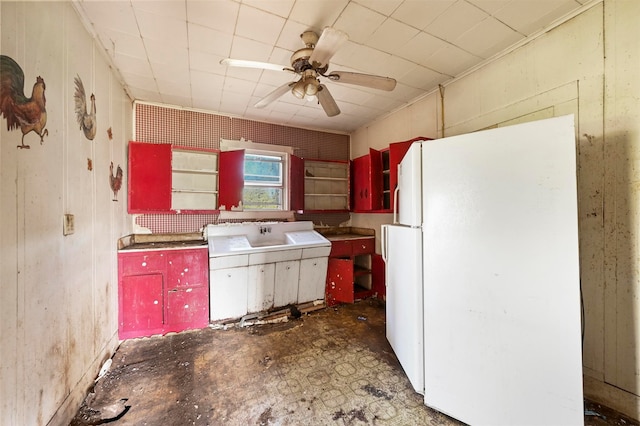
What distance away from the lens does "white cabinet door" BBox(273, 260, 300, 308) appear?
3.10 metres

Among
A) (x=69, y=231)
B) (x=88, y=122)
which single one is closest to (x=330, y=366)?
(x=69, y=231)

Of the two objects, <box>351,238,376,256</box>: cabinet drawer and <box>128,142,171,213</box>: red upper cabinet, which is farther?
→ <box>351,238,376,256</box>: cabinet drawer

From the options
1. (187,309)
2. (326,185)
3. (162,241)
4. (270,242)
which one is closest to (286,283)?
(270,242)

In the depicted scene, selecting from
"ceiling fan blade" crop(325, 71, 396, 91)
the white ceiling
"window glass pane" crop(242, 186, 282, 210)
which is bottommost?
"window glass pane" crop(242, 186, 282, 210)

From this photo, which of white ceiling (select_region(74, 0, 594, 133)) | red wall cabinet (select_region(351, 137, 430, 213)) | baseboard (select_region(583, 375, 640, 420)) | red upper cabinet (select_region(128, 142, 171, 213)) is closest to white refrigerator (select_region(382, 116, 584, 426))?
baseboard (select_region(583, 375, 640, 420))

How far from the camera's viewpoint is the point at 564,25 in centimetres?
182

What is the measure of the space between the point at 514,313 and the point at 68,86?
10.2 feet

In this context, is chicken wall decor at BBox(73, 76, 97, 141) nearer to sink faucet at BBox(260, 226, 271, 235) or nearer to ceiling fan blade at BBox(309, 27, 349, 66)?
ceiling fan blade at BBox(309, 27, 349, 66)

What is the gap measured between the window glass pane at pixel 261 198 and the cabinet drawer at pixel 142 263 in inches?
51.5

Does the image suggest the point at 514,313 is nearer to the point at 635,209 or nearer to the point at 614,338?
the point at 614,338

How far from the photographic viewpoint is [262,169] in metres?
3.81

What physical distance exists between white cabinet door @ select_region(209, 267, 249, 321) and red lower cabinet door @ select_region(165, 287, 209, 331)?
3.1 inches

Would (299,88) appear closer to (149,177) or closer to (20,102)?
(20,102)

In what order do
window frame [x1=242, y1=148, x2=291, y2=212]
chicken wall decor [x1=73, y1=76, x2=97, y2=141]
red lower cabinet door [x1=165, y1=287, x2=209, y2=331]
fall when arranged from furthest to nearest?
window frame [x1=242, y1=148, x2=291, y2=212] < red lower cabinet door [x1=165, y1=287, x2=209, y2=331] < chicken wall decor [x1=73, y1=76, x2=97, y2=141]
